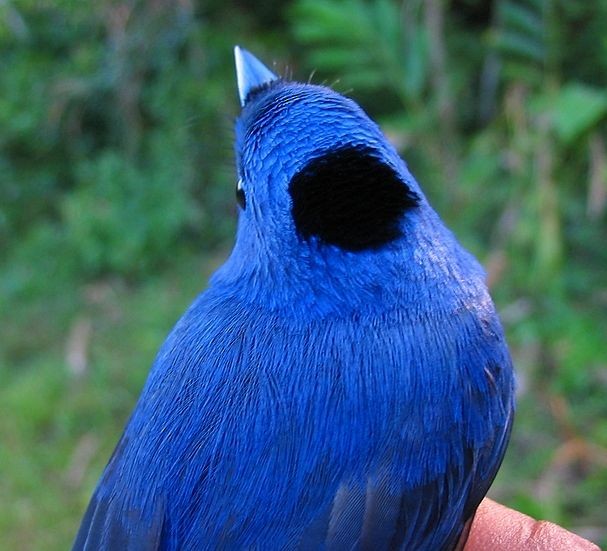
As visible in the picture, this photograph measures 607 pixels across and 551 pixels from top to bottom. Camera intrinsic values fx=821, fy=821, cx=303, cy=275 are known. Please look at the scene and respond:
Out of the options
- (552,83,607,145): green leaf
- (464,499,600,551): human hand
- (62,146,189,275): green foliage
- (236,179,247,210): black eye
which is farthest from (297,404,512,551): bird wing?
(62,146,189,275): green foliage

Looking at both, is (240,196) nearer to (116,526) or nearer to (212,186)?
(116,526)

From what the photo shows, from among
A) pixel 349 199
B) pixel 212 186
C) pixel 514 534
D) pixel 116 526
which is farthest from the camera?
pixel 212 186

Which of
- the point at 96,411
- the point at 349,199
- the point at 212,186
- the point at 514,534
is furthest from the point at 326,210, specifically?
the point at 212,186

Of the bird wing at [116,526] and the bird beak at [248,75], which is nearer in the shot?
the bird wing at [116,526]

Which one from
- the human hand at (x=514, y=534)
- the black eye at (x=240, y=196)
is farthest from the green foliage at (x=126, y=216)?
A: the human hand at (x=514, y=534)

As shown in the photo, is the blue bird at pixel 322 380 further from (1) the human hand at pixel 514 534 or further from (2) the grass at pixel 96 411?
(2) the grass at pixel 96 411
